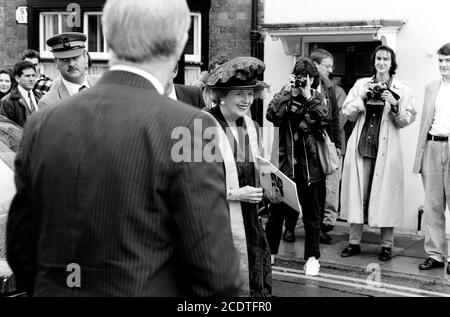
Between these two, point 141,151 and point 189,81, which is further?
point 189,81

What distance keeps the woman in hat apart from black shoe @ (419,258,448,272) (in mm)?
2999

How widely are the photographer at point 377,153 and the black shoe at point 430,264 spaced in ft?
1.49

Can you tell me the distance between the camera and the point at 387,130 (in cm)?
739

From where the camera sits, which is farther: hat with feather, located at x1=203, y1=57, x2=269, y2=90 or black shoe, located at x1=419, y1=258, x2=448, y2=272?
black shoe, located at x1=419, y1=258, x2=448, y2=272

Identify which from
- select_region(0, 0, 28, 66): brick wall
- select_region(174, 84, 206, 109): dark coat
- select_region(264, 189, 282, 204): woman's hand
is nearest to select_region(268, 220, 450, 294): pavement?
select_region(264, 189, 282, 204): woman's hand

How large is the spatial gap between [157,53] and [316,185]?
4857mm

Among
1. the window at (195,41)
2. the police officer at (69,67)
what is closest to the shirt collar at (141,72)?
the police officer at (69,67)

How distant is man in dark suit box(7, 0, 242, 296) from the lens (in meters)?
2.00

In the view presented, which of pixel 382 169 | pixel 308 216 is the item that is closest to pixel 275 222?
pixel 308 216

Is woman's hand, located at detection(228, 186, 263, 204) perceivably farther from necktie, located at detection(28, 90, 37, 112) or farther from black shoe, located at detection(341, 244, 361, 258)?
necktie, located at detection(28, 90, 37, 112)

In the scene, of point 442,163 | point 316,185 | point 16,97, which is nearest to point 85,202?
point 316,185

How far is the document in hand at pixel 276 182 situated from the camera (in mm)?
4615

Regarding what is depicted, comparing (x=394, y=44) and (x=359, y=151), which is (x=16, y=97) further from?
(x=394, y=44)

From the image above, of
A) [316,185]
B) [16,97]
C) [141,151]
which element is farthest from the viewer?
[16,97]
